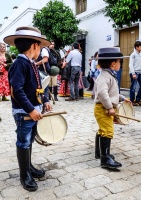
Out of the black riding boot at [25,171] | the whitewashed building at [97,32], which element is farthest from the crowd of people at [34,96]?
the whitewashed building at [97,32]

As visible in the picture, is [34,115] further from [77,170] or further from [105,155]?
[105,155]

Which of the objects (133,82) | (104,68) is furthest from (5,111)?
(104,68)

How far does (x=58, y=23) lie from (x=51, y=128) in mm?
12353

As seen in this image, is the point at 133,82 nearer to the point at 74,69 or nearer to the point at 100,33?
the point at 74,69

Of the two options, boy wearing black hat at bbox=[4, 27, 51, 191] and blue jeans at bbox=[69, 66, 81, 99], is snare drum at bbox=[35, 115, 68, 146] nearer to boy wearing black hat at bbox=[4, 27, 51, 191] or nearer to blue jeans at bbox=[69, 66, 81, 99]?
boy wearing black hat at bbox=[4, 27, 51, 191]

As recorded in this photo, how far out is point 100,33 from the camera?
14.1 meters

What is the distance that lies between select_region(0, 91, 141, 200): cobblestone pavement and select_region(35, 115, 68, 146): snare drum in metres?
0.45

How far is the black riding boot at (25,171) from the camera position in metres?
2.57

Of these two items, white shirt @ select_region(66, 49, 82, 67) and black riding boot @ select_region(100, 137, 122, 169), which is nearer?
black riding boot @ select_region(100, 137, 122, 169)

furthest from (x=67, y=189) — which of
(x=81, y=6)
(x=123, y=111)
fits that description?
(x=81, y=6)

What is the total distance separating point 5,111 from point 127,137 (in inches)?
150

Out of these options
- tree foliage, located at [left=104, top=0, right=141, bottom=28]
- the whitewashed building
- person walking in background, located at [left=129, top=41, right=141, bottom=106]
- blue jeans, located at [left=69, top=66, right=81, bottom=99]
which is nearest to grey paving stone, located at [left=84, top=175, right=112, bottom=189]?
person walking in background, located at [left=129, top=41, right=141, bottom=106]

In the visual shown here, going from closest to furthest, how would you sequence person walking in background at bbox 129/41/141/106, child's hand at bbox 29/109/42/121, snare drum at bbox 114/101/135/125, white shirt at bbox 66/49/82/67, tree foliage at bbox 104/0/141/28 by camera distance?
child's hand at bbox 29/109/42/121 < snare drum at bbox 114/101/135/125 < person walking in background at bbox 129/41/141/106 < tree foliage at bbox 104/0/141/28 < white shirt at bbox 66/49/82/67

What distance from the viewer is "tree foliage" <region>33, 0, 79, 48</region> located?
46.7 ft
